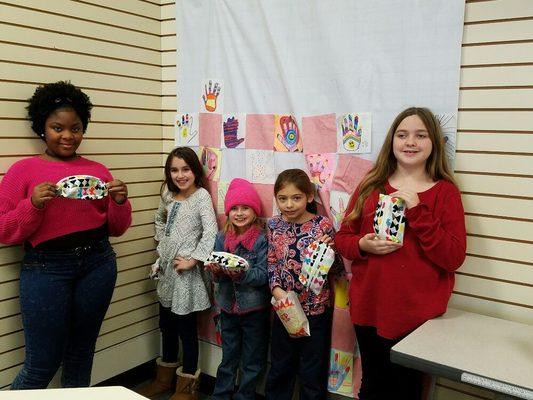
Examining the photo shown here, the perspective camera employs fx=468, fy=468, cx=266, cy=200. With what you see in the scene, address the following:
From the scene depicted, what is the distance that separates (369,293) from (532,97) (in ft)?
3.84

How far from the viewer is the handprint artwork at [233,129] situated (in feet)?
10.1

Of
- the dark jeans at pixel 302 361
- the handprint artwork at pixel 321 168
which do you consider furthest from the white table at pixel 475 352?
the handprint artwork at pixel 321 168

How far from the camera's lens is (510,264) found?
88.4 inches

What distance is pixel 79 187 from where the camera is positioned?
2.38 m

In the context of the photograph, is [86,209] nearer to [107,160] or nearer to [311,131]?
[107,160]

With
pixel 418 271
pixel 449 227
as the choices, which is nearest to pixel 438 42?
pixel 449 227

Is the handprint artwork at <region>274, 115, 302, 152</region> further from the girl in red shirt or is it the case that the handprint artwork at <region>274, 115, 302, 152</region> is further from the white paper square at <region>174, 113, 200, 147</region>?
the white paper square at <region>174, 113, 200, 147</region>

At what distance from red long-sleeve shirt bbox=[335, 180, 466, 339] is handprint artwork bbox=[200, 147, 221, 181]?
136 centimetres

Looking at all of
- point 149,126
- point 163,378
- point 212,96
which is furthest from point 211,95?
point 163,378

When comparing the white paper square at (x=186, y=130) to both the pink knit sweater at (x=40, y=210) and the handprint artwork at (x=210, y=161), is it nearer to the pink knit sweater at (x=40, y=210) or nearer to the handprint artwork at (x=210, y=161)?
the handprint artwork at (x=210, y=161)

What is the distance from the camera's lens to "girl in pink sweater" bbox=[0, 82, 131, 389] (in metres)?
2.42

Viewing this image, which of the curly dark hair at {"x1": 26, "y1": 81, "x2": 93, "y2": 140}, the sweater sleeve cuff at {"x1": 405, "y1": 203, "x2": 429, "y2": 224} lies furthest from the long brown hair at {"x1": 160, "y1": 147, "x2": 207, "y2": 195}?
the sweater sleeve cuff at {"x1": 405, "y1": 203, "x2": 429, "y2": 224}

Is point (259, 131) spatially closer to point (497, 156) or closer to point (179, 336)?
point (497, 156)

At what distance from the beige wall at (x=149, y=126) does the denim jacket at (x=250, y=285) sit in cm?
89
